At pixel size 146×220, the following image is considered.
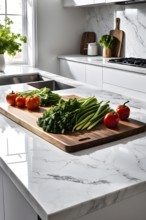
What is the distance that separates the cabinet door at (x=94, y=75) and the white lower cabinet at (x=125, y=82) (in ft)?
0.30

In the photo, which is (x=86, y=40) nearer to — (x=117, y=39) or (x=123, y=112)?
(x=117, y=39)

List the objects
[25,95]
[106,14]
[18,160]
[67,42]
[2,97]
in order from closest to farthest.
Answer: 1. [18,160]
2. [25,95]
3. [2,97]
4. [106,14]
5. [67,42]

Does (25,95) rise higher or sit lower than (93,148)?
higher

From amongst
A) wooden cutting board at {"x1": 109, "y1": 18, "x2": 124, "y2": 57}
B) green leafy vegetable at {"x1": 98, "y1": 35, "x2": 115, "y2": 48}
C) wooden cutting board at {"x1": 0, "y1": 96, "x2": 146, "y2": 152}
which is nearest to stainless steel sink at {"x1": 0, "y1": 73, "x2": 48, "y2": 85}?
green leafy vegetable at {"x1": 98, "y1": 35, "x2": 115, "y2": 48}

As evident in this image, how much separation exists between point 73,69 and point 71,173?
307 cm

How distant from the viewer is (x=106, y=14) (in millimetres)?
4094

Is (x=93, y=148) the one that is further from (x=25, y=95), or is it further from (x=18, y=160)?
(x=25, y=95)

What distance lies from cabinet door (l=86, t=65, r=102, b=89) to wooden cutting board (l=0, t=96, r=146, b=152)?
2.04m

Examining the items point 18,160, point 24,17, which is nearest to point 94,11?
point 24,17

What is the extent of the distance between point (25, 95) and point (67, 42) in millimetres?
2737

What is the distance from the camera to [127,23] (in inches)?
148

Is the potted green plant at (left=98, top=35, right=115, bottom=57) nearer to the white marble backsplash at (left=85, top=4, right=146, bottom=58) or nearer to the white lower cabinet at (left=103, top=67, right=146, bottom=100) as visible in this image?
the white marble backsplash at (left=85, top=4, right=146, bottom=58)

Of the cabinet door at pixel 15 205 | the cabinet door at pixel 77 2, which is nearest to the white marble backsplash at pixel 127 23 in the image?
the cabinet door at pixel 77 2

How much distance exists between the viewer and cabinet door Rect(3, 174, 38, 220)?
0.95 metres
